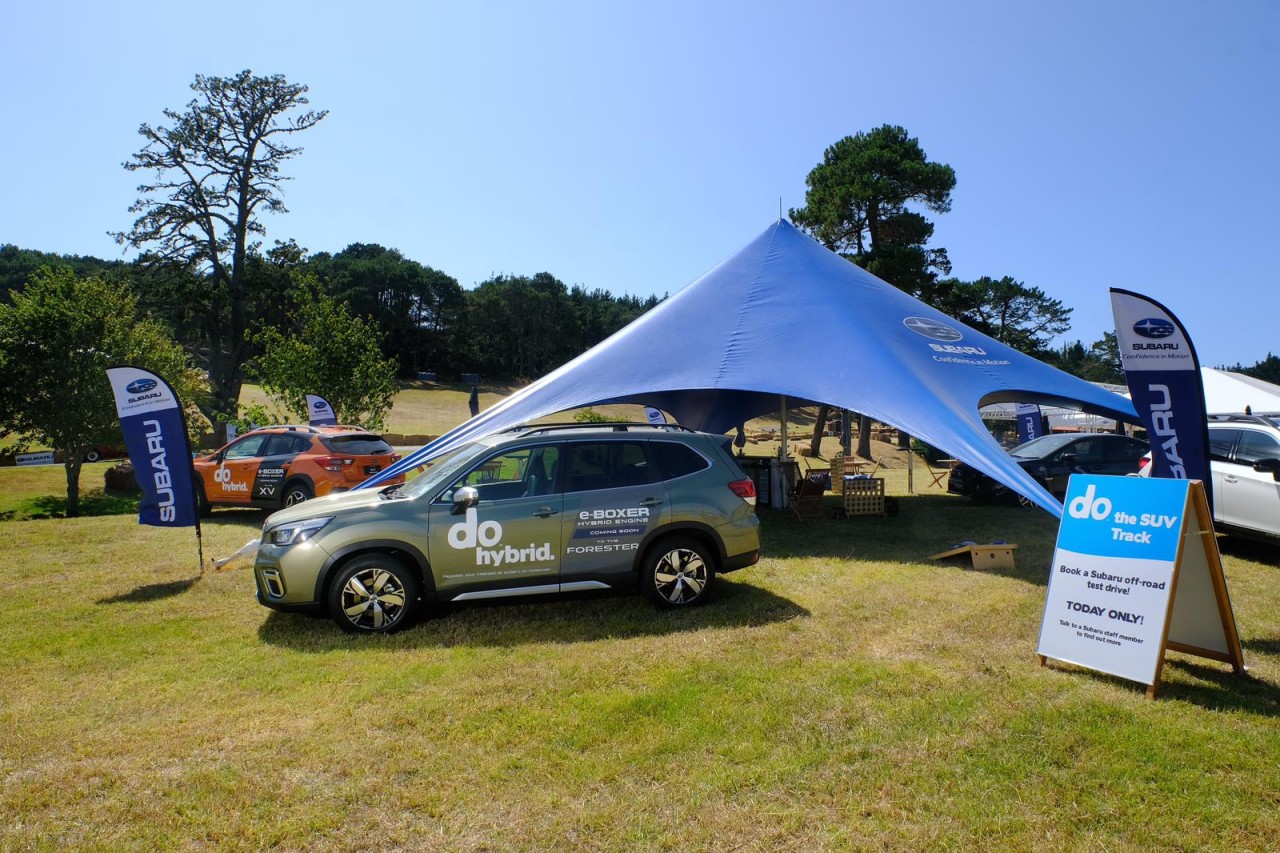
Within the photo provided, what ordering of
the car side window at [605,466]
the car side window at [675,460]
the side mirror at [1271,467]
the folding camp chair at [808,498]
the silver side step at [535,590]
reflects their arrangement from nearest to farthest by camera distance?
the silver side step at [535,590] → the car side window at [605,466] → the car side window at [675,460] → the side mirror at [1271,467] → the folding camp chair at [808,498]

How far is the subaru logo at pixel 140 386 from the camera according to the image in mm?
8688

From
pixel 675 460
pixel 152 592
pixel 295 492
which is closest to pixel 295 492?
pixel 295 492

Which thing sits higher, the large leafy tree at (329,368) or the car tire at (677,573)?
the large leafy tree at (329,368)

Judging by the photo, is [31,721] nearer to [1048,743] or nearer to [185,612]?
[185,612]

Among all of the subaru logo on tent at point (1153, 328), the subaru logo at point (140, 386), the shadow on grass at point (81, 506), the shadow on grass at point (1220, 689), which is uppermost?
the subaru logo on tent at point (1153, 328)

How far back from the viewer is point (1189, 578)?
5.32m

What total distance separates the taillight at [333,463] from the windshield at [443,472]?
5929 mm

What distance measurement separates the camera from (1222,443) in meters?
10.2

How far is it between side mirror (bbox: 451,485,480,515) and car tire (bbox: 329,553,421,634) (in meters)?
0.63

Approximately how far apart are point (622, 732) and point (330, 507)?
341 cm

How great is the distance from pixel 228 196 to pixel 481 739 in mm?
39463

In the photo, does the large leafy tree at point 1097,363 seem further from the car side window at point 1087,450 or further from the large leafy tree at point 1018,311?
the car side window at point 1087,450

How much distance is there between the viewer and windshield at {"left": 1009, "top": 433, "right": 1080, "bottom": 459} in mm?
15359

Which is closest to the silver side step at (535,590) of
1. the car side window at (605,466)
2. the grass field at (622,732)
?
the grass field at (622,732)
